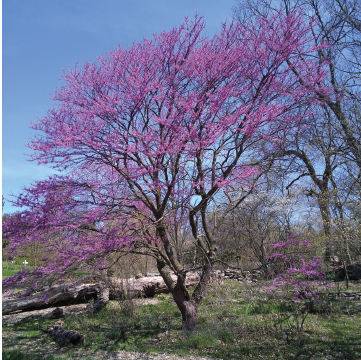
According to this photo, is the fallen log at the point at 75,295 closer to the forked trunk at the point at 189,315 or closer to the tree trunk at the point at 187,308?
the tree trunk at the point at 187,308

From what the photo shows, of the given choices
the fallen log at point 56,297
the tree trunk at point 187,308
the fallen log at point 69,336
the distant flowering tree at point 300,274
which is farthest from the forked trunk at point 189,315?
the fallen log at point 56,297

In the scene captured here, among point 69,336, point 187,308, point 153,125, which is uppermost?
point 153,125

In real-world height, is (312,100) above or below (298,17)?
below

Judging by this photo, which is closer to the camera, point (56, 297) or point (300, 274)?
point (300, 274)

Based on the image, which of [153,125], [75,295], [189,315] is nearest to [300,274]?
[189,315]

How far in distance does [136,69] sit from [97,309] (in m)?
6.08

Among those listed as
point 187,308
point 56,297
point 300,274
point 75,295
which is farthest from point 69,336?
point 300,274

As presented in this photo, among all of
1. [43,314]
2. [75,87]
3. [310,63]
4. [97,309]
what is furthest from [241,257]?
[75,87]

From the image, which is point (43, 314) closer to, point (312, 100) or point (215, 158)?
point (215, 158)

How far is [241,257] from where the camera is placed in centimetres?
1393

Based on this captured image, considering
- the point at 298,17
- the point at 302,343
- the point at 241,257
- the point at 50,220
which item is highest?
the point at 298,17

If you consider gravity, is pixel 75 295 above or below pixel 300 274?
below

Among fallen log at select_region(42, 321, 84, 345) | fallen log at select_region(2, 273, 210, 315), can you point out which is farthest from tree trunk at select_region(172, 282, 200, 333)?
fallen log at select_region(2, 273, 210, 315)

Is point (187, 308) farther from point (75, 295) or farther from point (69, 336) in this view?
point (75, 295)
